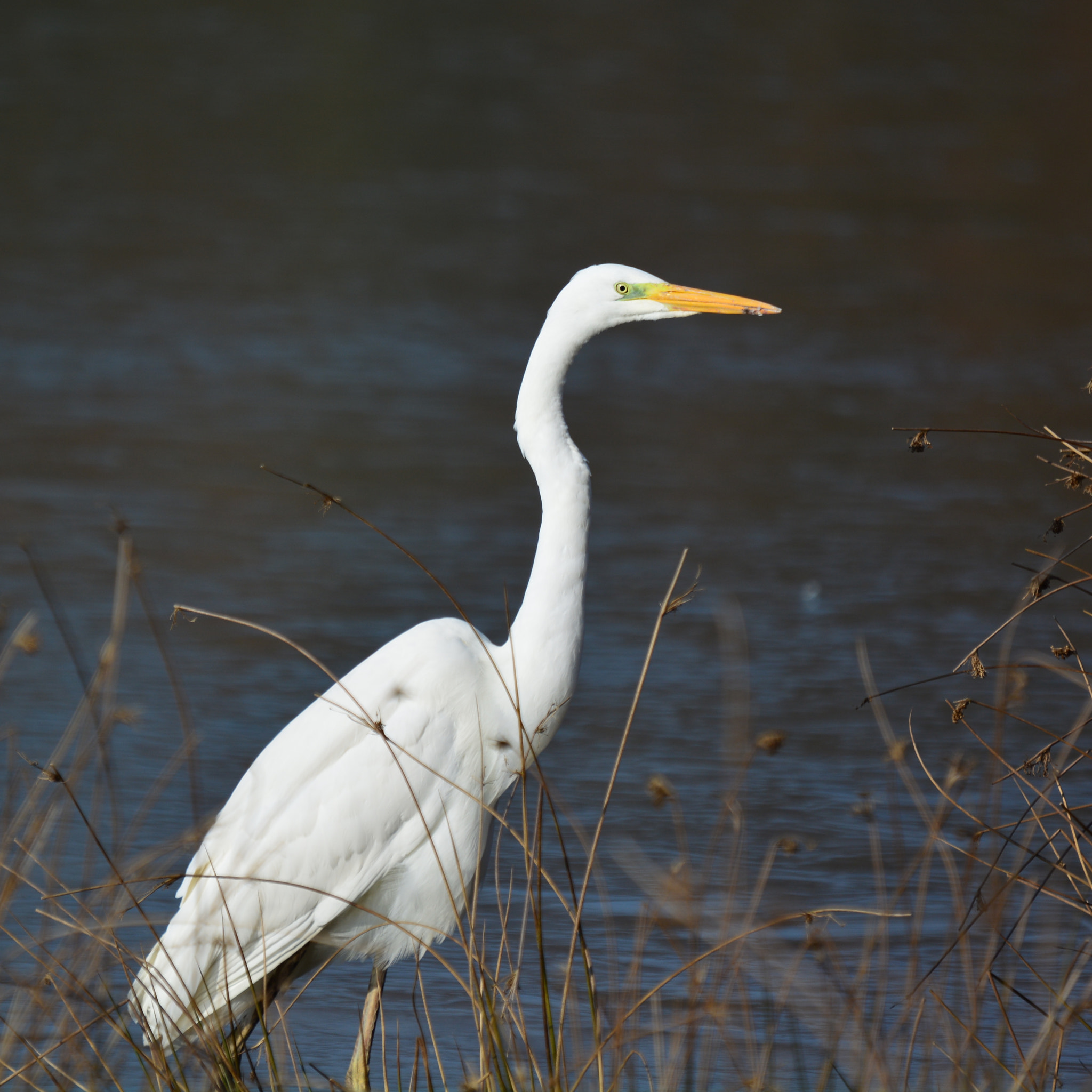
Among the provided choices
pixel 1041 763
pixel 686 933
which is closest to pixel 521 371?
pixel 686 933

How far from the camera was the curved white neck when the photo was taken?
2893 mm

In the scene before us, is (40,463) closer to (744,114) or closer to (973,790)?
(973,790)

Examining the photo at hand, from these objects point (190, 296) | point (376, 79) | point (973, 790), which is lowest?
point (973, 790)

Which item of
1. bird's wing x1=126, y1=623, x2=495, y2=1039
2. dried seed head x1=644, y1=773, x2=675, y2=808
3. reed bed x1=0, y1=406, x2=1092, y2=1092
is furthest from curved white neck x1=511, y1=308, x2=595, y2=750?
dried seed head x1=644, y1=773, x2=675, y2=808

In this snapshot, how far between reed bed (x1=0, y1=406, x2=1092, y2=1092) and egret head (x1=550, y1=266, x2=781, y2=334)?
601 mm

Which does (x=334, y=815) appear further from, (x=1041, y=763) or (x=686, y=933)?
(x=1041, y=763)

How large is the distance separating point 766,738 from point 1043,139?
12.4m

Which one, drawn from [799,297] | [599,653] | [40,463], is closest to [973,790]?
[599,653]

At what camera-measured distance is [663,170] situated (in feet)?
39.2

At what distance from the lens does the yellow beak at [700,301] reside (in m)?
2.97

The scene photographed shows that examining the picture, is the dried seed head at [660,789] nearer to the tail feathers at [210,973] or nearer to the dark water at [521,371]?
the tail feathers at [210,973]

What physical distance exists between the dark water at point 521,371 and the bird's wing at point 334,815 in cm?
41

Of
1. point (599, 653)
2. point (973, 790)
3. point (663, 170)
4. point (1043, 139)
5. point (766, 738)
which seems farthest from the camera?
point (1043, 139)

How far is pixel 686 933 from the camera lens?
3496mm
